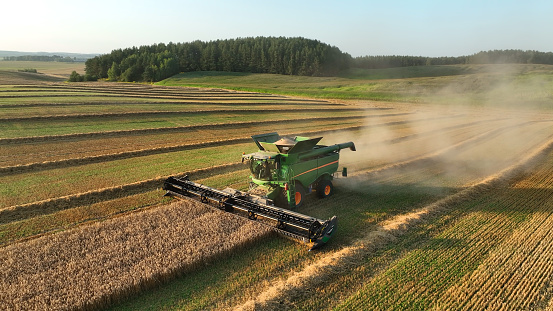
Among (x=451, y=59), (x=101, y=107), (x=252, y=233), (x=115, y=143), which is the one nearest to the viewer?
(x=252, y=233)

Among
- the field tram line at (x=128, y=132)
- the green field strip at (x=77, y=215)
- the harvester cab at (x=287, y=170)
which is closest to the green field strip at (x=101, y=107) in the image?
the field tram line at (x=128, y=132)

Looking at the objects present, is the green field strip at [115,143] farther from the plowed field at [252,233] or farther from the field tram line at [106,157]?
the field tram line at [106,157]

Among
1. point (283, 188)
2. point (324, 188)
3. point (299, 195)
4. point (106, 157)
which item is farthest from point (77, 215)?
point (324, 188)

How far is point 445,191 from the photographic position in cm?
1406

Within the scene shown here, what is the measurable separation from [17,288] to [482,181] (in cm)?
1643

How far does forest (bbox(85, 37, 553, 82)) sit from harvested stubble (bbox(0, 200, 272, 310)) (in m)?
→ 92.2

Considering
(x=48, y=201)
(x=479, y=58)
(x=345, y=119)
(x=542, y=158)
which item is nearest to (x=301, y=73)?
(x=479, y=58)

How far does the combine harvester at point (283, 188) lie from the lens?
9609 millimetres

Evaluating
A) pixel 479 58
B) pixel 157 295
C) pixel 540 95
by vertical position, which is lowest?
pixel 157 295

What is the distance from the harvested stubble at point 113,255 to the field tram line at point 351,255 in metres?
1.95

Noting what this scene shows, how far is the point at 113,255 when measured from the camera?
8508 mm

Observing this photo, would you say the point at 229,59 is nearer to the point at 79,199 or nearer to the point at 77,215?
the point at 79,199

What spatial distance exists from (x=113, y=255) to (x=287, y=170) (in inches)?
219

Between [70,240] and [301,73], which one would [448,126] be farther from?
[301,73]
